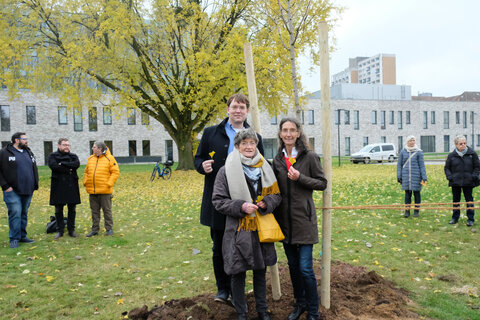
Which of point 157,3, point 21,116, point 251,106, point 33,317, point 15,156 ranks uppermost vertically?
point 157,3

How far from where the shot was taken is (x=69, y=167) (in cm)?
716

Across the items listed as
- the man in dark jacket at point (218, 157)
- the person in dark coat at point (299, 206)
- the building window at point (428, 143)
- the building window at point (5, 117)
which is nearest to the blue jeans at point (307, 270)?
the person in dark coat at point (299, 206)

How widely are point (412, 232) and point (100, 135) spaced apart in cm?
4204

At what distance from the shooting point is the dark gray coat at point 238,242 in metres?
3.13

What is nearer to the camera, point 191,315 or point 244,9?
point 191,315

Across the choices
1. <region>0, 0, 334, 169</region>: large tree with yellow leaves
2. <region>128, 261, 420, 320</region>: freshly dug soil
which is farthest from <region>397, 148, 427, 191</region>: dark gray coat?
<region>0, 0, 334, 169</region>: large tree with yellow leaves

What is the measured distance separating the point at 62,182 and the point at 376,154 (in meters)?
30.7

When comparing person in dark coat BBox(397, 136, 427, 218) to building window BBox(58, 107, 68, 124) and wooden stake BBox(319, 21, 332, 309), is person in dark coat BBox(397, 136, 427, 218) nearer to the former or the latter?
wooden stake BBox(319, 21, 332, 309)

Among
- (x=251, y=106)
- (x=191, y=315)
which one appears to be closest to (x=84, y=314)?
(x=191, y=315)

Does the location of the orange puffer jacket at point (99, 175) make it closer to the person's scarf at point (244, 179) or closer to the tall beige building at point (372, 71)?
the person's scarf at point (244, 179)

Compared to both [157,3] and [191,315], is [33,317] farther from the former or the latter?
[157,3]

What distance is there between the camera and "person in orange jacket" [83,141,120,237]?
725 centimetres

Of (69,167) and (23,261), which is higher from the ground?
(69,167)

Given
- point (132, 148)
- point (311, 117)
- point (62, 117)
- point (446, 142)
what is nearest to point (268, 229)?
point (132, 148)
